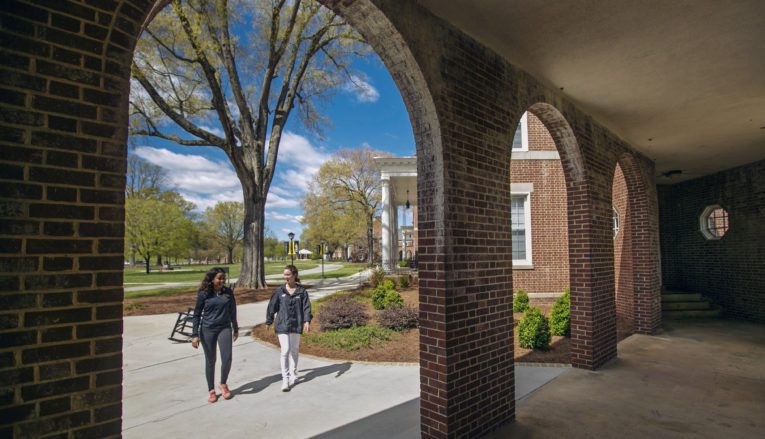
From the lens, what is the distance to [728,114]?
671cm

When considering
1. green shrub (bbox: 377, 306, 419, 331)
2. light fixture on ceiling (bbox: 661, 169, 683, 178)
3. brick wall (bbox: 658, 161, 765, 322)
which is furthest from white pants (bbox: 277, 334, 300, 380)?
brick wall (bbox: 658, 161, 765, 322)

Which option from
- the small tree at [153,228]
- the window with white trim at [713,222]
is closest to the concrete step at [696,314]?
the window with white trim at [713,222]

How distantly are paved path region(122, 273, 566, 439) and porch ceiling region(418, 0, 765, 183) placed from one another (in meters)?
4.18

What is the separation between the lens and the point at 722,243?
461 inches

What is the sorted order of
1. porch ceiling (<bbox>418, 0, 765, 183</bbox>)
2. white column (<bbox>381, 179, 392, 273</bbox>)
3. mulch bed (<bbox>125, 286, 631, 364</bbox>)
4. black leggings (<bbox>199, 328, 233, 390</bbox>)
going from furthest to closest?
1. white column (<bbox>381, 179, 392, 273</bbox>)
2. mulch bed (<bbox>125, 286, 631, 364</bbox>)
3. black leggings (<bbox>199, 328, 233, 390</bbox>)
4. porch ceiling (<bbox>418, 0, 765, 183</bbox>)

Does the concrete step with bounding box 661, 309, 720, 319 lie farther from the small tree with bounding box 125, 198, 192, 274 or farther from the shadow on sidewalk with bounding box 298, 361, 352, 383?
the small tree with bounding box 125, 198, 192, 274

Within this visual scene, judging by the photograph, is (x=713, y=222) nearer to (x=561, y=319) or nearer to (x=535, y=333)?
(x=561, y=319)

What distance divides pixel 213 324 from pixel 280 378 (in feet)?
5.01

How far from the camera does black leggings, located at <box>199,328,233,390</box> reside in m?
4.82

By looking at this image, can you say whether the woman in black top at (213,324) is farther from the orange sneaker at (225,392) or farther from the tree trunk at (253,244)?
the tree trunk at (253,244)

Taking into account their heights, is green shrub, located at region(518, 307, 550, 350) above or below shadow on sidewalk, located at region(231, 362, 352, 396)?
above

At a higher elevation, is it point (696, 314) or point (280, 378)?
point (280, 378)

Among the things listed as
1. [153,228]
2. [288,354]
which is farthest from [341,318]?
[153,228]

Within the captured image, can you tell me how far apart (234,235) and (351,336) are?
168 ft
